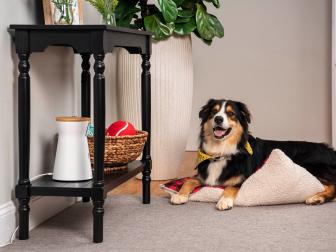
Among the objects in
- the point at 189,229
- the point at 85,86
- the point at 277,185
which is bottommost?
the point at 189,229

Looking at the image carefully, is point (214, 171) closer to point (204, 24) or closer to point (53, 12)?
point (204, 24)

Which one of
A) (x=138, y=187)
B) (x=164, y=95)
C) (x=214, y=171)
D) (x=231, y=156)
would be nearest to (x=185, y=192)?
(x=214, y=171)

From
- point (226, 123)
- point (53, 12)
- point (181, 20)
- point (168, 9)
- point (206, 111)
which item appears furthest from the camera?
point (181, 20)

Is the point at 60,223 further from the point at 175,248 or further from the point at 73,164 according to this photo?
the point at 175,248

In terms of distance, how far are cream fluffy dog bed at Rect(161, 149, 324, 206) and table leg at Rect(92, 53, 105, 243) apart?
87 cm

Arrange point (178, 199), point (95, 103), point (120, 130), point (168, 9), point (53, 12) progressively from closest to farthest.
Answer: point (95, 103)
point (53, 12)
point (120, 130)
point (178, 199)
point (168, 9)

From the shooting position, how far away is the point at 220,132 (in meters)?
3.10

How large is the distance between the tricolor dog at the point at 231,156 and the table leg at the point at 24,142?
878mm

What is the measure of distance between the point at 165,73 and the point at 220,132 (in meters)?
0.72

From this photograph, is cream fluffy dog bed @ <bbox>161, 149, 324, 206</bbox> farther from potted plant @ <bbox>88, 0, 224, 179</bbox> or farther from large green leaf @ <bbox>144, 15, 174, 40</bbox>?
large green leaf @ <bbox>144, 15, 174, 40</bbox>

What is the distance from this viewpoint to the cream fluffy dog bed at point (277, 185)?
113 inches

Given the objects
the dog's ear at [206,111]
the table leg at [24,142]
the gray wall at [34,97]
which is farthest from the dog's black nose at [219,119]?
the table leg at [24,142]

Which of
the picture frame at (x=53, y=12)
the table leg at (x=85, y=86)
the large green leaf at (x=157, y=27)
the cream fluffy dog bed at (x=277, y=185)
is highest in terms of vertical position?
the large green leaf at (x=157, y=27)

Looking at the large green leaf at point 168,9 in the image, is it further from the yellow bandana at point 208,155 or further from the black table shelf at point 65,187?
the black table shelf at point 65,187
